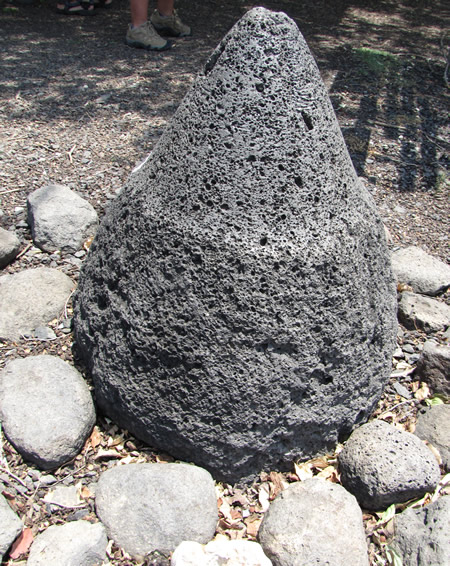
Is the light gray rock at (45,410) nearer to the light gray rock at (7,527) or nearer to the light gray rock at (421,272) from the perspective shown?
the light gray rock at (7,527)

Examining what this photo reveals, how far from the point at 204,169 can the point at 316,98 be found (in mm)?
453

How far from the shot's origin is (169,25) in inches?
267

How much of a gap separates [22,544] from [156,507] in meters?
0.46

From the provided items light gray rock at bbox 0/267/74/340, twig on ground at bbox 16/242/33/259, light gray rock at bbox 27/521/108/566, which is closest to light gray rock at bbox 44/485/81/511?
light gray rock at bbox 27/521/108/566

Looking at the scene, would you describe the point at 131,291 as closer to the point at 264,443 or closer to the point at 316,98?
the point at 264,443

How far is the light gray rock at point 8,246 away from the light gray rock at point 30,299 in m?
0.21

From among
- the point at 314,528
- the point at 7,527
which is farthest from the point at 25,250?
the point at 314,528

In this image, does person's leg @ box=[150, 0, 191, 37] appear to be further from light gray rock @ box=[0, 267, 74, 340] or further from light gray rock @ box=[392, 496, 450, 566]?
light gray rock @ box=[392, 496, 450, 566]

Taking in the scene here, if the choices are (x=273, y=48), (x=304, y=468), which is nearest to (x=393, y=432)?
(x=304, y=468)

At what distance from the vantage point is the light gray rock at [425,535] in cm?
177

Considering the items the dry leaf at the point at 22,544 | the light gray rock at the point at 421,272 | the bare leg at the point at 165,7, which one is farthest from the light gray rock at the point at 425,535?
the bare leg at the point at 165,7

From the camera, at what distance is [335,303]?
1.93 meters

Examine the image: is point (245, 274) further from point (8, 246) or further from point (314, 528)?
point (8, 246)

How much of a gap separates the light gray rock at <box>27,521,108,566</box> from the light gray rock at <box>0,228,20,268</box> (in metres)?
1.61
